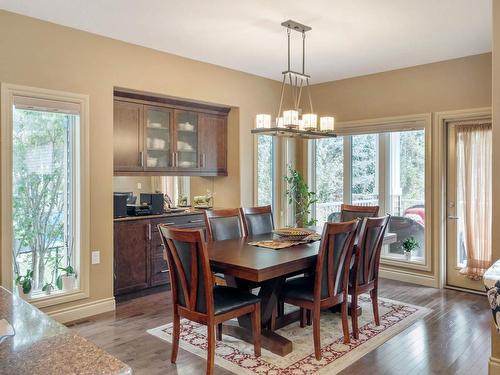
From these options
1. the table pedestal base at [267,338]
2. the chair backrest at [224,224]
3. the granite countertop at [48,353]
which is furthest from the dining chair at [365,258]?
the granite countertop at [48,353]

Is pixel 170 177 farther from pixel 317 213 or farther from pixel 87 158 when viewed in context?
pixel 317 213

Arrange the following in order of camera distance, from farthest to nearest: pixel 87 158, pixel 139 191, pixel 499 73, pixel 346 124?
pixel 346 124 → pixel 139 191 → pixel 87 158 → pixel 499 73

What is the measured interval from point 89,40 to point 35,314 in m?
3.26

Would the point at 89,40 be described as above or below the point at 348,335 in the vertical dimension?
above

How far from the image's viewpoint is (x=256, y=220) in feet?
14.0

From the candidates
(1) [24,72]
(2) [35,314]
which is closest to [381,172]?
(1) [24,72]

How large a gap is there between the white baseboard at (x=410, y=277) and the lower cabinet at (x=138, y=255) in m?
2.77

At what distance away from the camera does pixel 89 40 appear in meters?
3.87

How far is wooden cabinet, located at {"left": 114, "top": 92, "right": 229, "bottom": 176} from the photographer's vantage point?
4.54 metres

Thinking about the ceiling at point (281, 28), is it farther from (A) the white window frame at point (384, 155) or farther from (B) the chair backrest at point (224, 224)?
(B) the chair backrest at point (224, 224)

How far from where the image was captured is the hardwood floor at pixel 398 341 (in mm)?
2846

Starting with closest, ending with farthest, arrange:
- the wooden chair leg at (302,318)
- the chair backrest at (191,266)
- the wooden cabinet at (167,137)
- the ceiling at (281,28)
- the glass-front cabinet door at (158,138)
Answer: the chair backrest at (191,266) < the ceiling at (281,28) < the wooden chair leg at (302,318) < the wooden cabinet at (167,137) < the glass-front cabinet door at (158,138)

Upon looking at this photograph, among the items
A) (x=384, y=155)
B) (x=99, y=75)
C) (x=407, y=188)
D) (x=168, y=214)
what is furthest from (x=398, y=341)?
(x=99, y=75)

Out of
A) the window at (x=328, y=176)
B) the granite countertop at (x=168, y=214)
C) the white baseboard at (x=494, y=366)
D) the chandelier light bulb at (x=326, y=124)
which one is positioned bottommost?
the white baseboard at (x=494, y=366)
